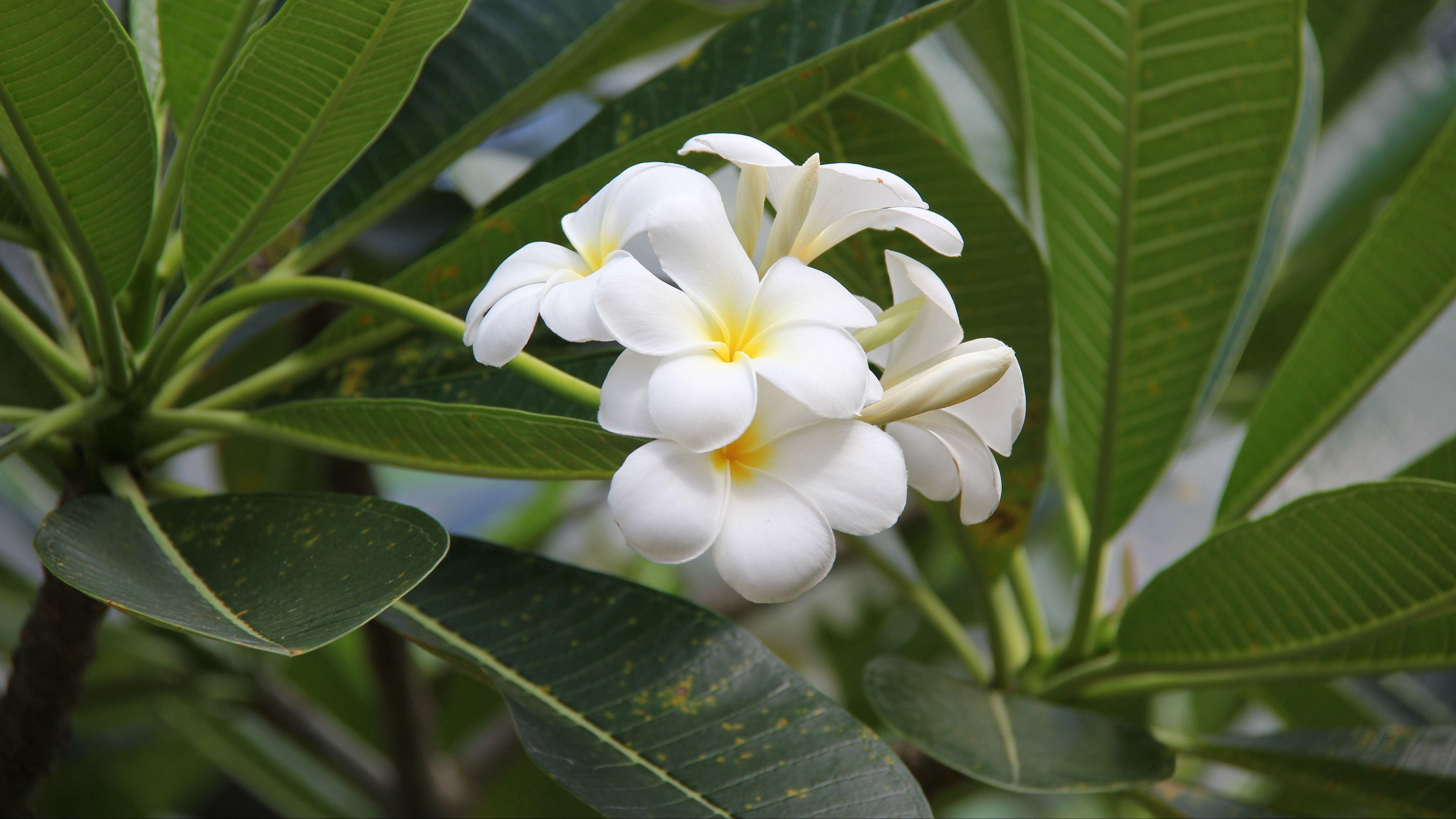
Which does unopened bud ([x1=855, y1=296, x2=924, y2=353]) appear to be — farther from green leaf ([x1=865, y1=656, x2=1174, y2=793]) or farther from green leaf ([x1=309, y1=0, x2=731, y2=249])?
green leaf ([x1=309, y1=0, x2=731, y2=249])

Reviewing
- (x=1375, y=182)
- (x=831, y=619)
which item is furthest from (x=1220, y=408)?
(x=831, y=619)

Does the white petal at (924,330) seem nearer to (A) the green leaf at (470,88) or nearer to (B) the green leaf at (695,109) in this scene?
(B) the green leaf at (695,109)

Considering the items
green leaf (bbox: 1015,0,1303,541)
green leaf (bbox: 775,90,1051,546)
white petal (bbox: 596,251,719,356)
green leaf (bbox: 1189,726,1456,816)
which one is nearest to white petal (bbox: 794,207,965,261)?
white petal (bbox: 596,251,719,356)

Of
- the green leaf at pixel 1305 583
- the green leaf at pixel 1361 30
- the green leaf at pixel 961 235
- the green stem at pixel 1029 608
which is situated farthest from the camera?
the green leaf at pixel 1361 30

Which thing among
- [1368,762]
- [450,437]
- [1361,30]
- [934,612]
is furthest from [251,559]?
[1361,30]

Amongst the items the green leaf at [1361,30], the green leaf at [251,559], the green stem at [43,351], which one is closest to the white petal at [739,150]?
the green leaf at [251,559]

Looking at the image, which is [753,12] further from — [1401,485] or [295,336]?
[295,336]
